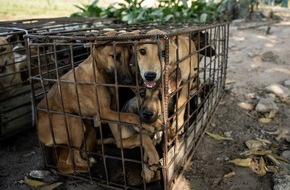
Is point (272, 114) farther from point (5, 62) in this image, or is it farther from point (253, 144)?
point (5, 62)

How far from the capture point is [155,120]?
8.68 feet

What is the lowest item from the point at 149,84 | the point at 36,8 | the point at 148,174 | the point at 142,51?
the point at 148,174

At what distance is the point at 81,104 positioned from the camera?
290cm

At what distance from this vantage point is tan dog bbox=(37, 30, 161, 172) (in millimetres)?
2811

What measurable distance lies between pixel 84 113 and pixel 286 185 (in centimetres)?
183

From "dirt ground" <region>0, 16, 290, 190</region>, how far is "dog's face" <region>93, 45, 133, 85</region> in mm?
1006

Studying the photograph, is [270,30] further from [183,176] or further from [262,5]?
[183,176]


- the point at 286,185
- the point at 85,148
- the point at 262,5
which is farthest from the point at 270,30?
the point at 85,148

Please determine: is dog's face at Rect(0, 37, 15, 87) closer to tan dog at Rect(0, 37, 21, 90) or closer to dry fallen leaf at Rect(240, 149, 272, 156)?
tan dog at Rect(0, 37, 21, 90)

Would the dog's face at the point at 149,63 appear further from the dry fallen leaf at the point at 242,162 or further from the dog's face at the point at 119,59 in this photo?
the dry fallen leaf at the point at 242,162

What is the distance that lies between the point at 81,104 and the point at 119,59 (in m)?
0.54

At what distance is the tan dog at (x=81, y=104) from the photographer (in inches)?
111

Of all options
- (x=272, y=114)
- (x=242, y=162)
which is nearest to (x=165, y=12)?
(x=272, y=114)

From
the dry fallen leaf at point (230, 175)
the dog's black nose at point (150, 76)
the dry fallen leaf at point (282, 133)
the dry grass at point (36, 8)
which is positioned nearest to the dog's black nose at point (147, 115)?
Result: the dog's black nose at point (150, 76)
